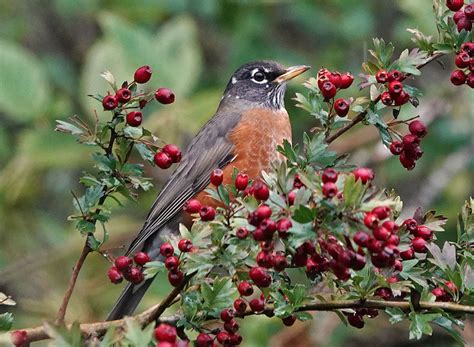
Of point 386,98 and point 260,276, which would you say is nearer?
point 260,276

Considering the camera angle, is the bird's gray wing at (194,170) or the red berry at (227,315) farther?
the bird's gray wing at (194,170)

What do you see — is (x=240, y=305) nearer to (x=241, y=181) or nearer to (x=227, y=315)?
(x=227, y=315)

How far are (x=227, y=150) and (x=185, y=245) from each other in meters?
1.70

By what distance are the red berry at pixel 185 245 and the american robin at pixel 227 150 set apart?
1188 millimetres

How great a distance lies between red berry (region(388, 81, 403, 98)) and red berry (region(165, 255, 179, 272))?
0.60m

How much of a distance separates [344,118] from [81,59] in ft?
11.9

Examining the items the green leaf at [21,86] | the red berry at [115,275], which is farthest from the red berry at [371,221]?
the green leaf at [21,86]

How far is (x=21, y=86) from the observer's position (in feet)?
13.7

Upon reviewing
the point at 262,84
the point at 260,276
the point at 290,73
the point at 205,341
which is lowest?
the point at 262,84

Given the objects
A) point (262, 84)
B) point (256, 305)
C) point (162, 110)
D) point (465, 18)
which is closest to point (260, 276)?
point (256, 305)

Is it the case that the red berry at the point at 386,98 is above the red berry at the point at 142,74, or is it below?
below

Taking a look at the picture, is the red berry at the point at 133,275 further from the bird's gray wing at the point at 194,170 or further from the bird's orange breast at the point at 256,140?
the bird's orange breast at the point at 256,140

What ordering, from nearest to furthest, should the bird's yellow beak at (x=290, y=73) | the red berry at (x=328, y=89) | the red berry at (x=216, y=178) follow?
the red berry at (x=216, y=178) < the red berry at (x=328, y=89) < the bird's yellow beak at (x=290, y=73)

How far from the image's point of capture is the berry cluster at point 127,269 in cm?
211
